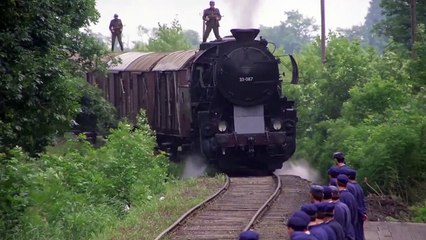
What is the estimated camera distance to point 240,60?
2547 centimetres

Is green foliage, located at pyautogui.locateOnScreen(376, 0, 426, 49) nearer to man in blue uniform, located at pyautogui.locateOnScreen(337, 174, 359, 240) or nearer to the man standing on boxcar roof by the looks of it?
the man standing on boxcar roof

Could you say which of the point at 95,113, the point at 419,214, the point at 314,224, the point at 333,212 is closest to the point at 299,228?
the point at 314,224

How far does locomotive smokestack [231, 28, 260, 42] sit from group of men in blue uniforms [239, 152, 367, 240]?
12563 millimetres

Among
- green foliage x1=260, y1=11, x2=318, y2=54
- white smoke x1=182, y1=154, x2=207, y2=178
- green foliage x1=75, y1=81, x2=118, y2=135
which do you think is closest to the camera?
white smoke x1=182, y1=154, x2=207, y2=178

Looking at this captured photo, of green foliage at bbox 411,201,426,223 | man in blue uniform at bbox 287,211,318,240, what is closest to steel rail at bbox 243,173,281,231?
green foliage at bbox 411,201,426,223

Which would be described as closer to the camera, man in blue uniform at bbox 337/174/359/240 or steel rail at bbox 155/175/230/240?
man in blue uniform at bbox 337/174/359/240

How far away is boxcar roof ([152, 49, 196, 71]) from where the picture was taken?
27.6 meters

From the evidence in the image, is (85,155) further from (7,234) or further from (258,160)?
(7,234)

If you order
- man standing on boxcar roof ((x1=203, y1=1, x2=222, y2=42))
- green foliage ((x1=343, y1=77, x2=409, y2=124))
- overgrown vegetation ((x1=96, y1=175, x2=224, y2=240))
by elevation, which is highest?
man standing on boxcar roof ((x1=203, y1=1, x2=222, y2=42))

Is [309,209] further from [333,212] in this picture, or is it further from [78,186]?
[78,186]

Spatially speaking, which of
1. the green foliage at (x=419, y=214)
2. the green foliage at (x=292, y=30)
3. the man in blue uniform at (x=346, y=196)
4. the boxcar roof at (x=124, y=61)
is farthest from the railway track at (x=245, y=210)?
the green foliage at (x=292, y=30)

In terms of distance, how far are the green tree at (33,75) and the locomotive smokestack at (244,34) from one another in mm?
8207

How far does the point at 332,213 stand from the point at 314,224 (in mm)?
418

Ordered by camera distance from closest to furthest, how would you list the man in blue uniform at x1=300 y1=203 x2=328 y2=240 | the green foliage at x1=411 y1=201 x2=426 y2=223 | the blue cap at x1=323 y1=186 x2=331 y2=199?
the man in blue uniform at x1=300 y1=203 x2=328 y2=240 < the blue cap at x1=323 y1=186 x2=331 y2=199 < the green foliage at x1=411 y1=201 x2=426 y2=223
